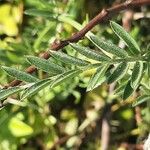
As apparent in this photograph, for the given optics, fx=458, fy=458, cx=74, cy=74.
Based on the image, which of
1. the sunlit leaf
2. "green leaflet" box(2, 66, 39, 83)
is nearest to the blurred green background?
the sunlit leaf

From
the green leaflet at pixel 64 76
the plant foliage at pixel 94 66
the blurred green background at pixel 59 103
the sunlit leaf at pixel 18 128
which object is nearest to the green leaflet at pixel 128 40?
the plant foliage at pixel 94 66

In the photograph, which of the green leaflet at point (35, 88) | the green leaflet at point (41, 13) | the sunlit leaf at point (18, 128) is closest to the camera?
the green leaflet at point (35, 88)

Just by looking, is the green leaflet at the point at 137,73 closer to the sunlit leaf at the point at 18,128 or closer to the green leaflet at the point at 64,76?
the green leaflet at the point at 64,76

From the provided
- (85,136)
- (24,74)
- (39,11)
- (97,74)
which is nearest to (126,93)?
(97,74)

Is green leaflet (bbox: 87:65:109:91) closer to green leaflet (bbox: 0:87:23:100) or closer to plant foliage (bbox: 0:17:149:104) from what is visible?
plant foliage (bbox: 0:17:149:104)

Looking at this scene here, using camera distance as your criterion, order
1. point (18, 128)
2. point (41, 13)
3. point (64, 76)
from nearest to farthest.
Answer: point (64, 76)
point (41, 13)
point (18, 128)

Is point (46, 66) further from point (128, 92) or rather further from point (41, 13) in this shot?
point (41, 13)

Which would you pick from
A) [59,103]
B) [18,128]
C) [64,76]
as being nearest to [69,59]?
[64,76]
